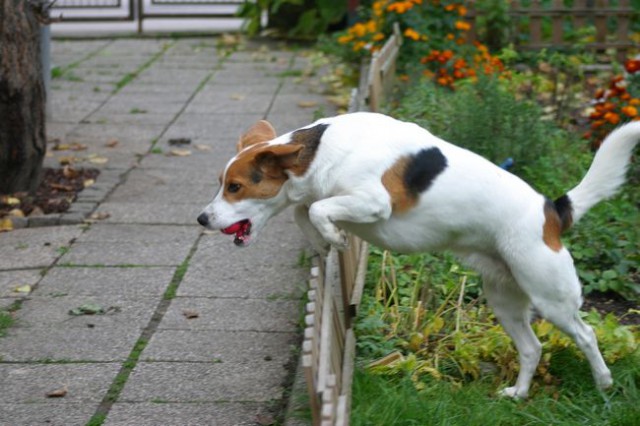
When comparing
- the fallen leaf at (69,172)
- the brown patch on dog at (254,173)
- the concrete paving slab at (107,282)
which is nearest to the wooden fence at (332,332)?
the brown patch on dog at (254,173)

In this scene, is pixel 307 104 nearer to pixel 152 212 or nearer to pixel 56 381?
pixel 152 212

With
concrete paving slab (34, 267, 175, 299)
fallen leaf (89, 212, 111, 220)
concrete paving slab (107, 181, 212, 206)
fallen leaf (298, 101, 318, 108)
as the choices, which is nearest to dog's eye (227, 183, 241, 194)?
concrete paving slab (34, 267, 175, 299)

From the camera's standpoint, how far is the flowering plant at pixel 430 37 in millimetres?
10539

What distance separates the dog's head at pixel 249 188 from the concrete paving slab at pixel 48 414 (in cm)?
110

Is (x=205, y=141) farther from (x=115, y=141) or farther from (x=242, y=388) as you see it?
(x=242, y=388)

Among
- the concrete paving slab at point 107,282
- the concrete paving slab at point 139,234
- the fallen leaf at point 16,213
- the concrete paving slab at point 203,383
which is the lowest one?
the fallen leaf at point 16,213

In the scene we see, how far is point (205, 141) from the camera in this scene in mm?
9906

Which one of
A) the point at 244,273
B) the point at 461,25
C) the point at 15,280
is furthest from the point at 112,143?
the point at 461,25

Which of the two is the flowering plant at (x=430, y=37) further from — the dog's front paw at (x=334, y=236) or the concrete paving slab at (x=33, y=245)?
the dog's front paw at (x=334, y=236)

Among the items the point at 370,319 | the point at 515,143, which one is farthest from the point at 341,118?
the point at 515,143

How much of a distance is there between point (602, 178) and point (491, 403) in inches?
43.9

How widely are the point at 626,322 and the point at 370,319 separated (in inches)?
56.8

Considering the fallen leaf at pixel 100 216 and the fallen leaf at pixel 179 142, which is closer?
the fallen leaf at pixel 100 216

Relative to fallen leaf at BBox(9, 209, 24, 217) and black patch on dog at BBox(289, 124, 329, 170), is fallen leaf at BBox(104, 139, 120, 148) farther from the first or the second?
black patch on dog at BBox(289, 124, 329, 170)
